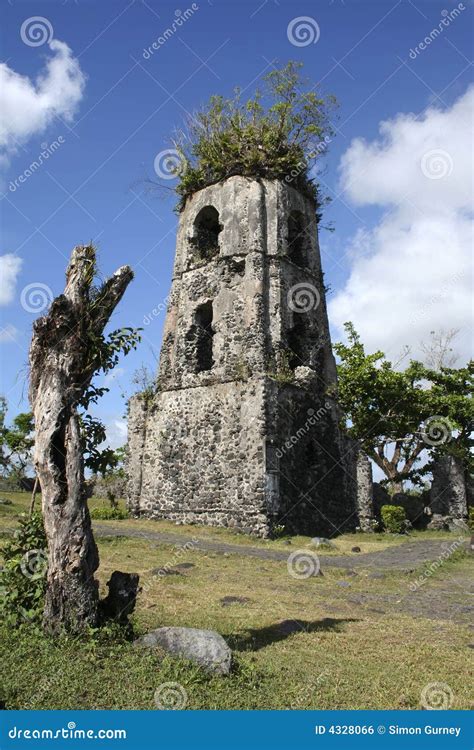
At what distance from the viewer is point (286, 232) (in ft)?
62.7

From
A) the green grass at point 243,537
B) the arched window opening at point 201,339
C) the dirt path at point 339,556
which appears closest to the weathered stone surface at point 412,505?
the green grass at point 243,537

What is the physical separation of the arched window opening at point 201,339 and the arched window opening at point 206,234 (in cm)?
184

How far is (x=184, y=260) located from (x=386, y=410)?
519 inches

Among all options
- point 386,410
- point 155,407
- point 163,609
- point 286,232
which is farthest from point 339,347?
point 163,609

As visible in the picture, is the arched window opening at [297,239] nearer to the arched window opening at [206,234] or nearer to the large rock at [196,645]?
the arched window opening at [206,234]

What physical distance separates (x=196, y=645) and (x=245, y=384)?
39.3 feet

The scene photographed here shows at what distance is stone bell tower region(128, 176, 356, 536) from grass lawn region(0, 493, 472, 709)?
5798 mm

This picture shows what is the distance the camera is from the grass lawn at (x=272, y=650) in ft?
14.5

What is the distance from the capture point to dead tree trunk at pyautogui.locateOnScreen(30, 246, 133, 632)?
549 centimetres

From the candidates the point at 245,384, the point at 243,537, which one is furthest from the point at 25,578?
the point at 245,384

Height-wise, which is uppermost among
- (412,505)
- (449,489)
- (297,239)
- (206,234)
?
(206,234)

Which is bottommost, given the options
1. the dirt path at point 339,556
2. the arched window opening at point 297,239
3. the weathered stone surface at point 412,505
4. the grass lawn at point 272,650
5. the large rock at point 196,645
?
the grass lawn at point 272,650

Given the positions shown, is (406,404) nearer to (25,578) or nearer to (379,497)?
(379,497)

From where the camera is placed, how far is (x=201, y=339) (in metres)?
19.3
